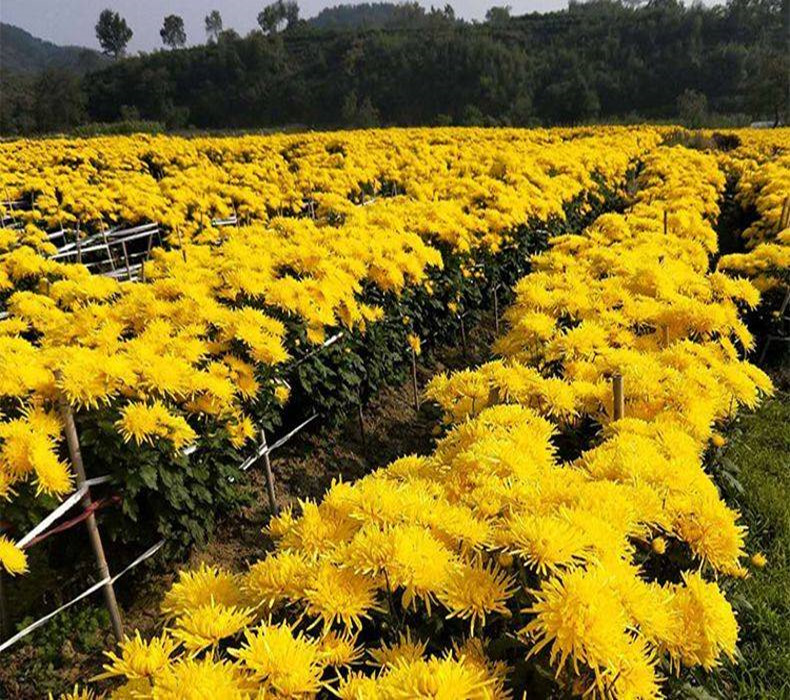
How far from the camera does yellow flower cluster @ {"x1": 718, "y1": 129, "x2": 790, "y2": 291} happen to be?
640 cm

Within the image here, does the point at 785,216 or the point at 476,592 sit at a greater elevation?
the point at 476,592

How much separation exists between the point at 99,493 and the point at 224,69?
8615 cm

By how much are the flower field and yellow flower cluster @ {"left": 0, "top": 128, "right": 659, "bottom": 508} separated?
2 cm

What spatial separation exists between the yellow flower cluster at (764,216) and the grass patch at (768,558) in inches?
58.9

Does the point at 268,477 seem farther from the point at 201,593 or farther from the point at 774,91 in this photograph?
the point at 774,91

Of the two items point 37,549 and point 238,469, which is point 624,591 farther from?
point 37,549

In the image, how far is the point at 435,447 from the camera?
4.22 meters

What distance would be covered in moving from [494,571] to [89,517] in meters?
2.25

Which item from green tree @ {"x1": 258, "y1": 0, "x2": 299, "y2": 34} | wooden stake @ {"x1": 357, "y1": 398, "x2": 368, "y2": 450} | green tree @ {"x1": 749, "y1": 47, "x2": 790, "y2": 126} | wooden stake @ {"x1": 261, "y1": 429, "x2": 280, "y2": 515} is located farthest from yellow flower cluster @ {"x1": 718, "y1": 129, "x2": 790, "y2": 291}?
green tree @ {"x1": 258, "y1": 0, "x2": 299, "y2": 34}

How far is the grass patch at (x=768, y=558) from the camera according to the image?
2.91m

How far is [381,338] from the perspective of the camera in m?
5.52

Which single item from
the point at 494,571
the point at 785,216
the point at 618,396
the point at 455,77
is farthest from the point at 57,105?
the point at 494,571

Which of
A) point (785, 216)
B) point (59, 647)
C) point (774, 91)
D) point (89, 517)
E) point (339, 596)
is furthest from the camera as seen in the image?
point (774, 91)

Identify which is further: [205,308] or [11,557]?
[205,308]
